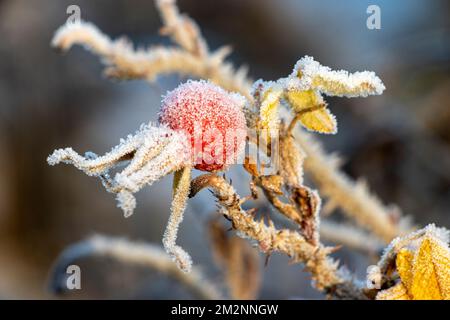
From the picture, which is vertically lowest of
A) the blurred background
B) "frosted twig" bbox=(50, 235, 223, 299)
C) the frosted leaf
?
the frosted leaf

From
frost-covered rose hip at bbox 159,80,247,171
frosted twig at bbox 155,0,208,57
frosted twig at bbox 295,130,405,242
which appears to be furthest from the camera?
frosted twig at bbox 155,0,208,57

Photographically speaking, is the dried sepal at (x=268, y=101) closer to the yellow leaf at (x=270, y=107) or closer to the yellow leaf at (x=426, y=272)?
the yellow leaf at (x=270, y=107)

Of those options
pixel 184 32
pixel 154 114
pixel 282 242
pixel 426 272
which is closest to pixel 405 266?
pixel 426 272

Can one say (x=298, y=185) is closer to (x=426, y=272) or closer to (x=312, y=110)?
(x=312, y=110)

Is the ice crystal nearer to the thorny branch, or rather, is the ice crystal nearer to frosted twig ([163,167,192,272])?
the thorny branch

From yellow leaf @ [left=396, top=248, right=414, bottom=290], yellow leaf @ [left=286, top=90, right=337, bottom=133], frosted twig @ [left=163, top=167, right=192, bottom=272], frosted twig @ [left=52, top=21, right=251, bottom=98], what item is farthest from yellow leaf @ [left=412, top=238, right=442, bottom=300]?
frosted twig @ [left=52, top=21, right=251, bottom=98]
